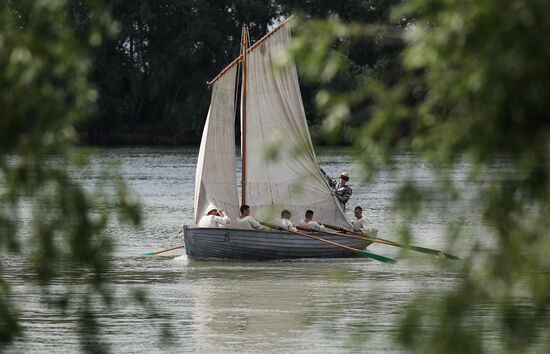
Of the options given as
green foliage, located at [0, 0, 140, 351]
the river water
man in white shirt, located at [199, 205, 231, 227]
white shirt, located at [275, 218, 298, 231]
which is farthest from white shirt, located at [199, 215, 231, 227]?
green foliage, located at [0, 0, 140, 351]

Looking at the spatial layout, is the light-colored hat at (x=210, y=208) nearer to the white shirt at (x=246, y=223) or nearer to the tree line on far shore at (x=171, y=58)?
the white shirt at (x=246, y=223)

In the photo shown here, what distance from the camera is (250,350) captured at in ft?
54.5

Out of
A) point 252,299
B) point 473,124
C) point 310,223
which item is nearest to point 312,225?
point 310,223

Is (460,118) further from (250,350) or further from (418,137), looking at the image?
(250,350)

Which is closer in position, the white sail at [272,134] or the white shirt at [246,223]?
the white shirt at [246,223]

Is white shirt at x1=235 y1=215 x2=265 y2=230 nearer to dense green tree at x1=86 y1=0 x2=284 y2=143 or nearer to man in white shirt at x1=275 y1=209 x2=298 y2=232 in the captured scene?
man in white shirt at x1=275 y1=209 x2=298 y2=232

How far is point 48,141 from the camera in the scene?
24.5ft

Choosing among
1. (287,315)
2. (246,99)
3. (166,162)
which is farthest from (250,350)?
(166,162)

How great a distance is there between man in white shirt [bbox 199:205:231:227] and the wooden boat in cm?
26

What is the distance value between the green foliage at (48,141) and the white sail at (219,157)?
20147 millimetres

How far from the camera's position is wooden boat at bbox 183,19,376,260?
26.8 m

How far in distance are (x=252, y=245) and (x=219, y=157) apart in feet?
9.71

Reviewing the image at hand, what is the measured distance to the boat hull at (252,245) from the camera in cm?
2655

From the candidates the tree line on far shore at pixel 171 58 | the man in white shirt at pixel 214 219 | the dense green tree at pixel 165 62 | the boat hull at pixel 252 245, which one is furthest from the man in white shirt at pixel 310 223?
the dense green tree at pixel 165 62
